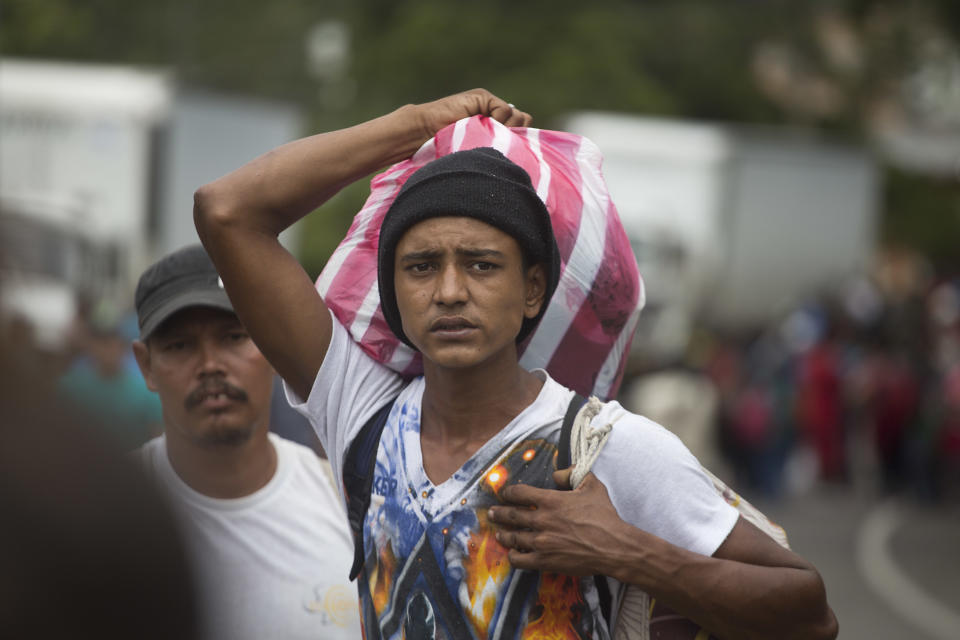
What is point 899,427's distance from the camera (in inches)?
682

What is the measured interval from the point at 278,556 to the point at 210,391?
0.48m

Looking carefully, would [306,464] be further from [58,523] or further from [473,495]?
[58,523]

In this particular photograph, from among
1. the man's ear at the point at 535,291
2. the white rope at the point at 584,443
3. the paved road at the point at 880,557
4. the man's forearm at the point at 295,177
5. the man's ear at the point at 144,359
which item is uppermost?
the man's forearm at the point at 295,177

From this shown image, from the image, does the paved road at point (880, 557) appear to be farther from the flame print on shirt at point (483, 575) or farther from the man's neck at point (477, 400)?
the flame print on shirt at point (483, 575)

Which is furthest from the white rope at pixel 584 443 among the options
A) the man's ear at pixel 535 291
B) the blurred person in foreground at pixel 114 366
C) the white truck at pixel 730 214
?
the white truck at pixel 730 214

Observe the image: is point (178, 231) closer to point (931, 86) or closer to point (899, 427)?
point (899, 427)

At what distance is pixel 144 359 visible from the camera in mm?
3848

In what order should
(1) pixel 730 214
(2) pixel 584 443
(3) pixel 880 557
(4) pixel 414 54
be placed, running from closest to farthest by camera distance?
(2) pixel 584 443
(3) pixel 880 557
(1) pixel 730 214
(4) pixel 414 54

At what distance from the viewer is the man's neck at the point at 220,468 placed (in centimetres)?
364

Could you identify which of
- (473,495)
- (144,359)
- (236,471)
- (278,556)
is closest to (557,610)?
(473,495)

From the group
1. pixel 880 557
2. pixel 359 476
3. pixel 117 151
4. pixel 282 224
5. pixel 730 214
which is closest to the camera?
pixel 359 476

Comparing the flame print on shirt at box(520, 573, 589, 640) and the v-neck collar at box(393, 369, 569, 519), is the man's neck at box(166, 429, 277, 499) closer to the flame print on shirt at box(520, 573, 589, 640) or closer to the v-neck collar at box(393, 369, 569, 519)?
the v-neck collar at box(393, 369, 569, 519)

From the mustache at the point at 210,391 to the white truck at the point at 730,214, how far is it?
15209mm

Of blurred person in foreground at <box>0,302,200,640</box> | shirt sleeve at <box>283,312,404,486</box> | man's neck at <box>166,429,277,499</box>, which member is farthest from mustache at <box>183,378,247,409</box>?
blurred person in foreground at <box>0,302,200,640</box>
